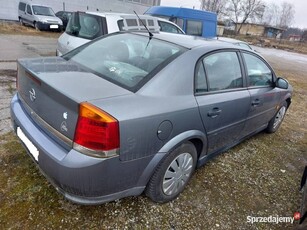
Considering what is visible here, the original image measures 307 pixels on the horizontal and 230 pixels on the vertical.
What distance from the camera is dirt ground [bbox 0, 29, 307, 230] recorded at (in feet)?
7.03

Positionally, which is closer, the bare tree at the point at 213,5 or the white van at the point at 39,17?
the white van at the point at 39,17

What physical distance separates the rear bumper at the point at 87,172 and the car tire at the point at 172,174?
0.15 metres

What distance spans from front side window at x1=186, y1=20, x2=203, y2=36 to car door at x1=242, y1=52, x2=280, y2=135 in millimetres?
8087

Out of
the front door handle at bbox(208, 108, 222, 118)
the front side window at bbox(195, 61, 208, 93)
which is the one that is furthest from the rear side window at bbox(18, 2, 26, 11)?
the front door handle at bbox(208, 108, 222, 118)

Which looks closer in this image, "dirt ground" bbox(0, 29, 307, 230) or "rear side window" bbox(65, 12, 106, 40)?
"dirt ground" bbox(0, 29, 307, 230)

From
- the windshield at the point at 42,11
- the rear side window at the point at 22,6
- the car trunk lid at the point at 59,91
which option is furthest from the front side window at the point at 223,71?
the rear side window at the point at 22,6

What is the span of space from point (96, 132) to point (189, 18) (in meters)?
10.6

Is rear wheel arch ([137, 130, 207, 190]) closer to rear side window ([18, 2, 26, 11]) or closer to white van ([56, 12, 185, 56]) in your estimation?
white van ([56, 12, 185, 56])

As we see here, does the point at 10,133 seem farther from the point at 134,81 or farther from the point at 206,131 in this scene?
the point at 206,131

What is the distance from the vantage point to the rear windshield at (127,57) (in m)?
2.19

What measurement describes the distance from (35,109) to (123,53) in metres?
1.04

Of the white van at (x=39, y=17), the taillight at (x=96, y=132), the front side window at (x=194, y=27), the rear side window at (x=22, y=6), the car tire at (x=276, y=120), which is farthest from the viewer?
the rear side window at (x=22, y=6)

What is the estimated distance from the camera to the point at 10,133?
3.25 meters

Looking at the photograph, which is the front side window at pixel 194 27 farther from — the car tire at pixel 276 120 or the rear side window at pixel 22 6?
the rear side window at pixel 22 6
